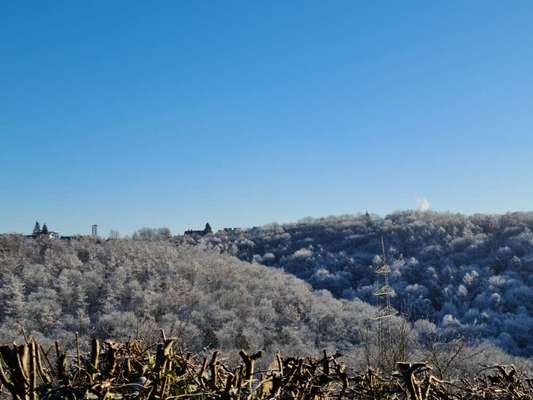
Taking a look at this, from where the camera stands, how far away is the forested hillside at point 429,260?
34.4 metres

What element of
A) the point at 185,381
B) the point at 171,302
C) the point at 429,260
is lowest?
the point at 429,260

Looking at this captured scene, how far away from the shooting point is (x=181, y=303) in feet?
99.7

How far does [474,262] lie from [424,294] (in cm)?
818

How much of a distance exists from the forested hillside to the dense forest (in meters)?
5.42

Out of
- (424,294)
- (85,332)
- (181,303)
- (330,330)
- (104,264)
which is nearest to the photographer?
(85,332)

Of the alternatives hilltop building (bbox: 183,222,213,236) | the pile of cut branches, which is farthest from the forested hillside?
the pile of cut branches

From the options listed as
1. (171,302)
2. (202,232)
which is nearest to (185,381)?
(171,302)

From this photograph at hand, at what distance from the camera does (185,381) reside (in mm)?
1384

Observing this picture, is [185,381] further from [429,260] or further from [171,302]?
[429,260]

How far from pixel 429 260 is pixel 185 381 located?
47.4 meters

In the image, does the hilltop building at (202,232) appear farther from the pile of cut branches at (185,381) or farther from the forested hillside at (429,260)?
the pile of cut branches at (185,381)

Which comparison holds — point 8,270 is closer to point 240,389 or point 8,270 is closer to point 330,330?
point 330,330

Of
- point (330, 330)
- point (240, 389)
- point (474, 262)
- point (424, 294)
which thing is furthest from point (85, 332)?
point (474, 262)

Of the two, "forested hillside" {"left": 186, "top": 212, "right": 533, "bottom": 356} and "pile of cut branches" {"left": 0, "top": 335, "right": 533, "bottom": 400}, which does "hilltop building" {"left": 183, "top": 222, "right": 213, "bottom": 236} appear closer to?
"forested hillside" {"left": 186, "top": 212, "right": 533, "bottom": 356}
